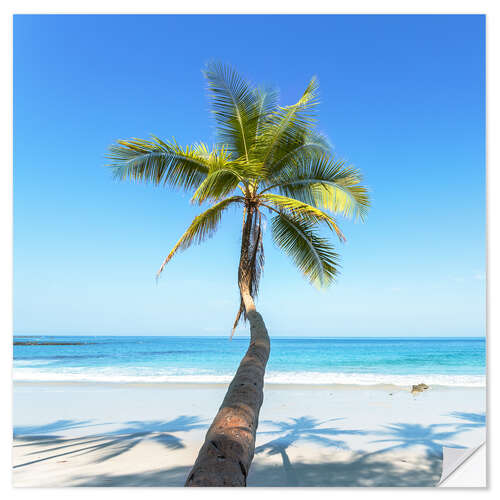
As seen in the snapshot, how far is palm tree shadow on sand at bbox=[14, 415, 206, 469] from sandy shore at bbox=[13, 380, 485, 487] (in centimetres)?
1

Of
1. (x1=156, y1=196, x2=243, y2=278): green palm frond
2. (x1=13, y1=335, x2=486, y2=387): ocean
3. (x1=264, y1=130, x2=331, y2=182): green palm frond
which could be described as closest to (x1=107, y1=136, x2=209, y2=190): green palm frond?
(x1=156, y1=196, x2=243, y2=278): green palm frond

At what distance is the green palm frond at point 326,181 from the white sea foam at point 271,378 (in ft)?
27.5

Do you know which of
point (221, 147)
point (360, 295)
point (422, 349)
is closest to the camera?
point (221, 147)

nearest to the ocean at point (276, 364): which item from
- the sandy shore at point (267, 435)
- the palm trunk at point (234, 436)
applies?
the sandy shore at point (267, 435)

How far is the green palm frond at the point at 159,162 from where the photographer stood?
13.6ft

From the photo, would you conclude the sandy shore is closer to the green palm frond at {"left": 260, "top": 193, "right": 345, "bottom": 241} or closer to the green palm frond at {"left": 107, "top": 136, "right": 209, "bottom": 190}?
the green palm frond at {"left": 260, "top": 193, "right": 345, "bottom": 241}

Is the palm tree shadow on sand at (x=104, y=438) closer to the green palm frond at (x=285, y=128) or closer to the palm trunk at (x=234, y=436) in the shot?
the palm trunk at (x=234, y=436)

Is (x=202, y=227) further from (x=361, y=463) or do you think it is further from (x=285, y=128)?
(x=361, y=463)

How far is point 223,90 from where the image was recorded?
4375mm

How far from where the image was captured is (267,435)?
18.6 feet
